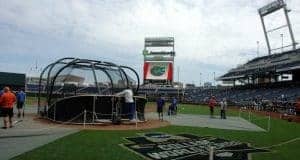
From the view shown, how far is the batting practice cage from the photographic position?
855 inches

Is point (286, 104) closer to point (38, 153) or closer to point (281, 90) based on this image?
point (281, 90)

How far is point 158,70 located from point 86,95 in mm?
68542

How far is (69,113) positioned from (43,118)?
314 centimetres

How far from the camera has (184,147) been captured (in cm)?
1404

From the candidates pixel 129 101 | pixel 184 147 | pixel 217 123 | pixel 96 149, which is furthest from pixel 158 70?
pixel 96 149

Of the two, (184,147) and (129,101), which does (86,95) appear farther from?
(184,147)

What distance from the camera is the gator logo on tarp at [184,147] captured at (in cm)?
1230

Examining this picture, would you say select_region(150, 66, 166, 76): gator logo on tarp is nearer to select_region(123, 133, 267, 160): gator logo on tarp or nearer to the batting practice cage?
the batting practice cage

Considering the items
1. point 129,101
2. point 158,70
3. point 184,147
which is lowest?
point 184,147

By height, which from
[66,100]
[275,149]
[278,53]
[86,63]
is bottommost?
[275,149]

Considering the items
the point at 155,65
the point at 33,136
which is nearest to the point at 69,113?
the point at 33,136

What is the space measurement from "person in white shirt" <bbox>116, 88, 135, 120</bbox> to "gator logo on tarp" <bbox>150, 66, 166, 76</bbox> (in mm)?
66602

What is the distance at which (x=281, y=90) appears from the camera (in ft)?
214

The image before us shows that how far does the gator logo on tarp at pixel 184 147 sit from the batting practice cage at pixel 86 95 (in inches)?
193
